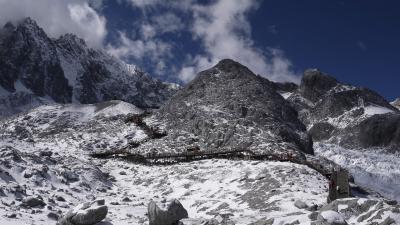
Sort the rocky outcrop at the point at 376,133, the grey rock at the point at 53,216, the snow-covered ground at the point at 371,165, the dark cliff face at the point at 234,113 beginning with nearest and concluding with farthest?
the grey rock at the point at 53,216
the dark cliff face at the point at 234,113
the snow-covered ground at the point at 371,165
the rocky outcrop at the point at 376,133

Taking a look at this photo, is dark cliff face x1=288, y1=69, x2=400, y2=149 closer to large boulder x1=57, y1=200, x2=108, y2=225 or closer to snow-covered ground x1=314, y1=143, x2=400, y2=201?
snow-covered ground x1=314, y1=143, x2=400, y2=201

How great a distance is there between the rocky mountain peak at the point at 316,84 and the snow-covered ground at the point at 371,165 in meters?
39.7

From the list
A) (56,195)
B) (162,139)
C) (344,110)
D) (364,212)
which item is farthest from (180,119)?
(344,110)

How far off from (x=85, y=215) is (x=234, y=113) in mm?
51485

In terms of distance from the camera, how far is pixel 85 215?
25531 mm

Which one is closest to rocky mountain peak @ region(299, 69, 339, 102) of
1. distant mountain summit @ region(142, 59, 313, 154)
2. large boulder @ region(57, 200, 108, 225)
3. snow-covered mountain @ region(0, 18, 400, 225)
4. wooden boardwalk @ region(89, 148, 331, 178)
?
snow-covered mountain @ region(0, 18, 400, 225)

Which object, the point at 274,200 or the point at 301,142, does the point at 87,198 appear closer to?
the point at 274,200

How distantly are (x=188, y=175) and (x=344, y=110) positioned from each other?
338 feet

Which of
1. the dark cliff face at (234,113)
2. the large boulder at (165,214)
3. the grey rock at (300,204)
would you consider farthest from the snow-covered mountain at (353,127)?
the large boulder at (165,214)

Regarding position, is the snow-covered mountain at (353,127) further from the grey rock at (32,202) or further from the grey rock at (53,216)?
the grey rock at (53,216)

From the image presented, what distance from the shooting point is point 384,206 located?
22.1 metres

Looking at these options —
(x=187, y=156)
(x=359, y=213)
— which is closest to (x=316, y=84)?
(x=187, y=156)

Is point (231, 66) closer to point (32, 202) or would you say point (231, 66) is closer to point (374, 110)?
point (374, 110)

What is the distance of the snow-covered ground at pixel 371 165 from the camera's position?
94481 millimetres
